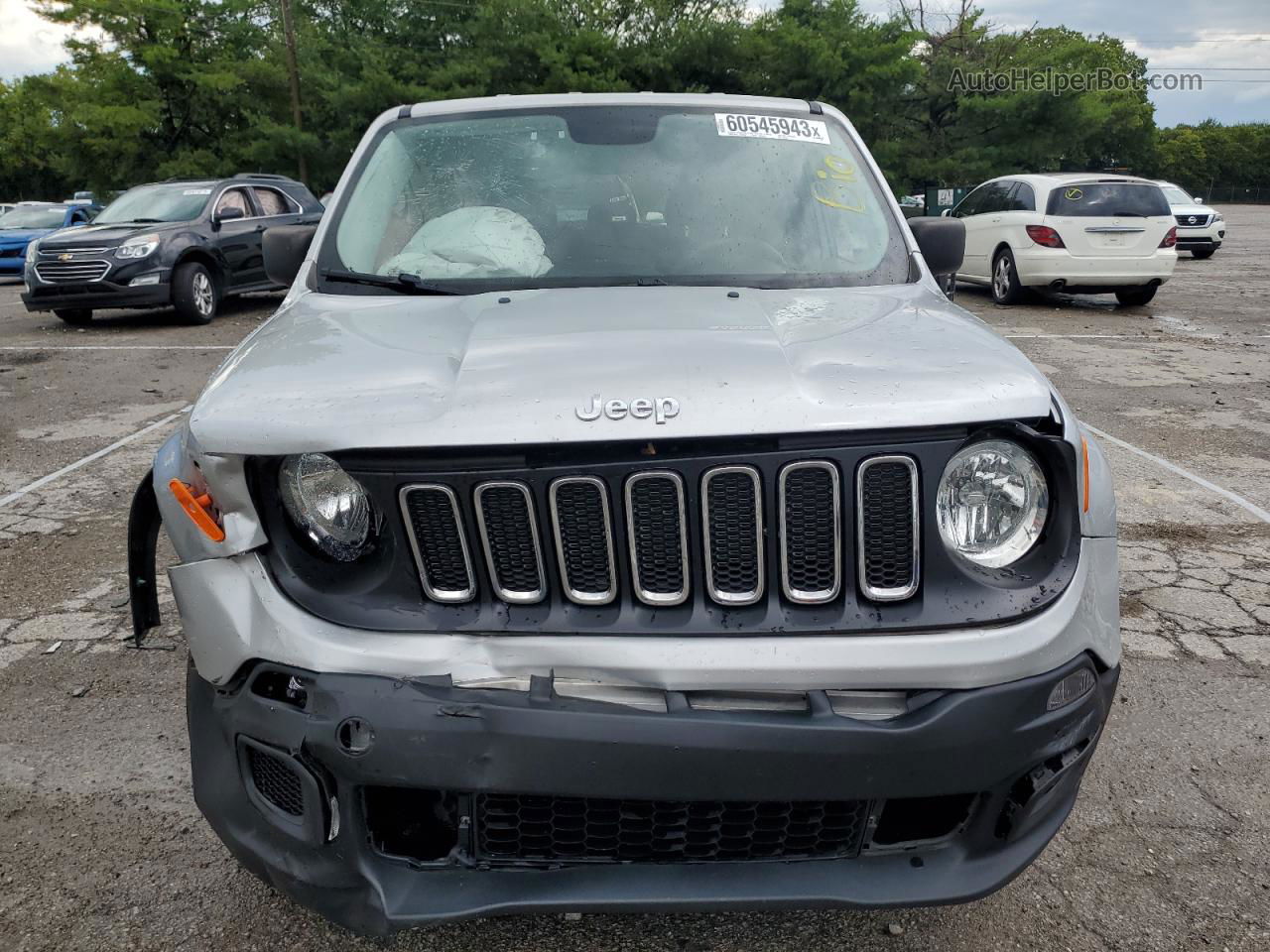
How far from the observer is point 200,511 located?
1.88 metres

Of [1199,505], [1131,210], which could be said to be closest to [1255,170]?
[1131,210]

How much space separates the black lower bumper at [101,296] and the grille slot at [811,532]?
447 inches

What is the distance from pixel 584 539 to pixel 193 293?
11344 mm

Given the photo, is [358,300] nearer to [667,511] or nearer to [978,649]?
[667,511]

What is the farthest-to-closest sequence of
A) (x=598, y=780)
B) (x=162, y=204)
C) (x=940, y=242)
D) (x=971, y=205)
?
(x=971, y=205)
(x=162, y=204)
(x=940, y=242)
(x=598, y=780)

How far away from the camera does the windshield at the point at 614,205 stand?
2879 mm

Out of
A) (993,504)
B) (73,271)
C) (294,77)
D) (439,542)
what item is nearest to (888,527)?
(993,504)

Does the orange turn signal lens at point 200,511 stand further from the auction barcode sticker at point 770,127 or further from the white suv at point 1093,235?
the white suv at point 1093,235

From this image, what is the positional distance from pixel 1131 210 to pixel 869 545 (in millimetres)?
12593

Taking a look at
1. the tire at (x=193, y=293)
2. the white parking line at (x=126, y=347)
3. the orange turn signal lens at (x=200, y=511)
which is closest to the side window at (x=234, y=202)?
the tire at (x=193, y=293)

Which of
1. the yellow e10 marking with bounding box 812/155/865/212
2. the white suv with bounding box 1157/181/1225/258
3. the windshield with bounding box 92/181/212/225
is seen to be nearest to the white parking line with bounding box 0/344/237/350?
the windshield with bounding box 92/181/212/225

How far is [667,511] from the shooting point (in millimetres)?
1801

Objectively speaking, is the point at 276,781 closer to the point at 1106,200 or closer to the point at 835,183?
the point at 835,183

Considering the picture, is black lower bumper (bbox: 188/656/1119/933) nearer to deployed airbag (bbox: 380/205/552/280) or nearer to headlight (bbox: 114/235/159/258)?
deployed airbag (bbox: 380/205/552/280)
